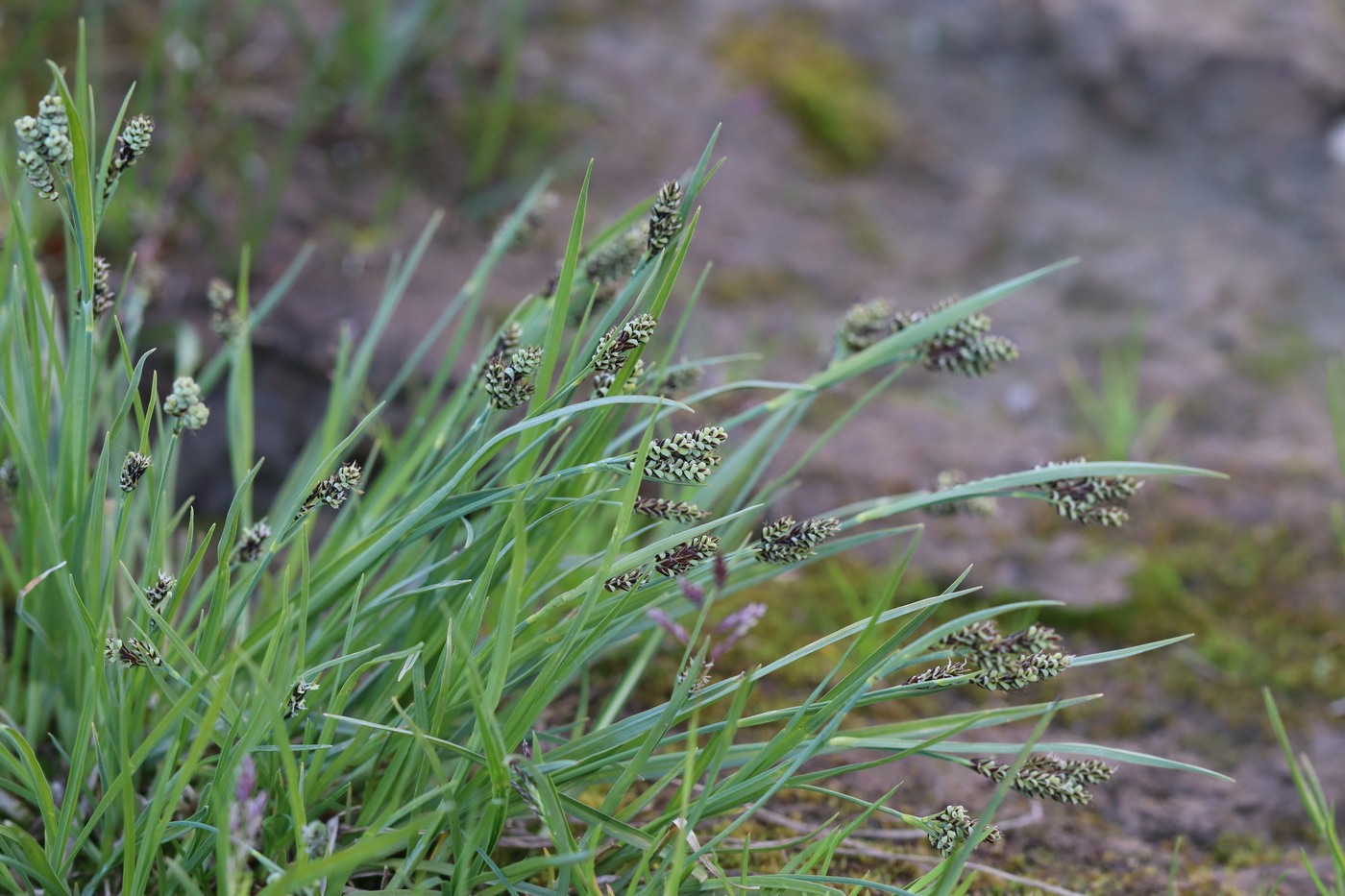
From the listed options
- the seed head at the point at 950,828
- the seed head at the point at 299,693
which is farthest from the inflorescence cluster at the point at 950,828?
the seed head at the point at 299,693

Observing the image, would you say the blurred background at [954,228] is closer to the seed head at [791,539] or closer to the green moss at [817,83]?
the green moss at [817,83]

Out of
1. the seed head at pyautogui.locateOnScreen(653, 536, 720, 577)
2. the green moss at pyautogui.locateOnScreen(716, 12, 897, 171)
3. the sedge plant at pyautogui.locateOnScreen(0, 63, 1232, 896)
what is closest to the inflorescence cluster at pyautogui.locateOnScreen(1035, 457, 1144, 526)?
the sedge plant at pyautogui.locateOnScreen(0, 63, 1232, 896)

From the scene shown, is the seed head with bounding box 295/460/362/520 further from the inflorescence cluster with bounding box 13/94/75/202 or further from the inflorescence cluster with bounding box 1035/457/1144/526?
the inflorescence cluster with bounding box 1035/457/1144/526

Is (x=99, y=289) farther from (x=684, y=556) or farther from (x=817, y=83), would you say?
(x=817, y=83)

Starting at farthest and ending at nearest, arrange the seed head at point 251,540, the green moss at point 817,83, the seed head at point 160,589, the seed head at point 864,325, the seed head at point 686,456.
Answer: the green moss at point 817,83
the seed head at point 864,325
the seed head at point 251,540
the seed head at point 160,589
the seed head at point 686,456


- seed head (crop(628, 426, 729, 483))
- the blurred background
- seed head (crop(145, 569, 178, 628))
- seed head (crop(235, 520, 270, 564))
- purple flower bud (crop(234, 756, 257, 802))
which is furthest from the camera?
the blurred background

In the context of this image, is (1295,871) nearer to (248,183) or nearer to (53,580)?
(53,580)
